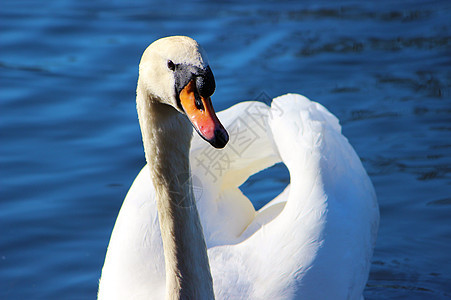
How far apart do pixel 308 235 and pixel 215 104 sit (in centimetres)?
314

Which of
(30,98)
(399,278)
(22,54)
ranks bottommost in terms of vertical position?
(399,278)

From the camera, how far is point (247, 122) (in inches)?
172

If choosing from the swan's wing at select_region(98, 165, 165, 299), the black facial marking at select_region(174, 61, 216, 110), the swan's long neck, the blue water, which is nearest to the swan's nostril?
the black facial marking at select_region(174, 61, 216, 110)

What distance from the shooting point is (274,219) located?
4051mm

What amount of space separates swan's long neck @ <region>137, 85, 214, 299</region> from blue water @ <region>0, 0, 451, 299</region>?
1.78 meters

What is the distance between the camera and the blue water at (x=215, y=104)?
514 centimetres

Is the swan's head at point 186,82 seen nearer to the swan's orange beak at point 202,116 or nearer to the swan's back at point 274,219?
the swan's orange beak at point 202,116

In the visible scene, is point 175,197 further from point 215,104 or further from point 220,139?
point 215,104

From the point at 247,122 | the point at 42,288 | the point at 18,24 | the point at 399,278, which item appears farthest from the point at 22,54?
the point at 399,278

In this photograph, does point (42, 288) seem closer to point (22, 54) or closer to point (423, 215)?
point (423, 215)

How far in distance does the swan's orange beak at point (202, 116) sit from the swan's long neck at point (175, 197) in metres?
0.26

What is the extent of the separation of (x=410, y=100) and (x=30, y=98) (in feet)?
11.1

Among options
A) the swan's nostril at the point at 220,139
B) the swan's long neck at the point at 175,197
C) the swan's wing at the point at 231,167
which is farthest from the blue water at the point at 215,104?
the swan's nostril at the point at 220,139

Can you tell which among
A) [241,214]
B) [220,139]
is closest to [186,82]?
[220,139]
